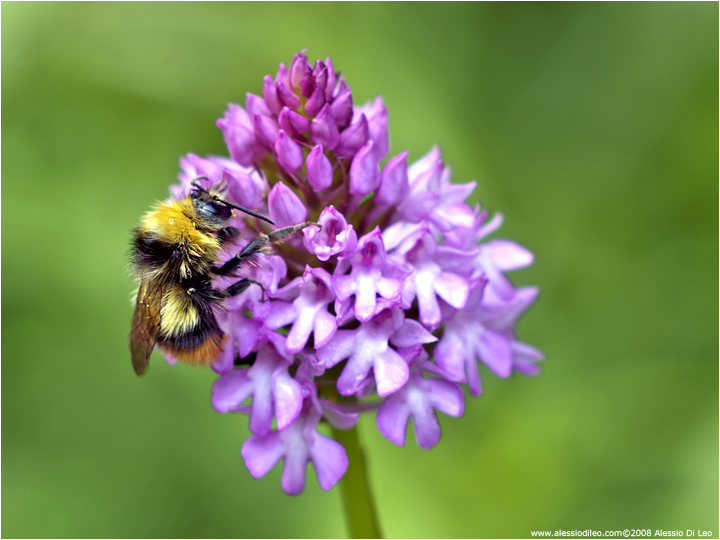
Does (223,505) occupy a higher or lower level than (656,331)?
lower

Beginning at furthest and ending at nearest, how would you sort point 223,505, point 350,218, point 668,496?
point 223,505
point 668,496
point 350,218

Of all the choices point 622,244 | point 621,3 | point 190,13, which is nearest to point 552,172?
point 622,244

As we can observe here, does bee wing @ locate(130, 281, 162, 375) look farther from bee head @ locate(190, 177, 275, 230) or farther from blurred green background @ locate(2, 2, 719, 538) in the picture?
blurred green background @ locate(2, 2, 719, 538)

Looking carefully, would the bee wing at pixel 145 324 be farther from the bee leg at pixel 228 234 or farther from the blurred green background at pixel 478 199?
the blurred green background at pixel 478 199

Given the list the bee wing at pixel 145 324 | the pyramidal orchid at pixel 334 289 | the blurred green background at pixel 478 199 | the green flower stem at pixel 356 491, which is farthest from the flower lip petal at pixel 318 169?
the blurred green background at pixel 478 199

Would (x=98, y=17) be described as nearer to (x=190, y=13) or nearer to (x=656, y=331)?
(x=190, y=13)

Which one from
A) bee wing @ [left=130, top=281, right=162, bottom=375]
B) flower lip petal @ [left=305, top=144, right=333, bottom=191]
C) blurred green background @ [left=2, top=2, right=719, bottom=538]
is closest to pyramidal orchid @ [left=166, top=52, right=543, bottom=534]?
flower lip petal @ [left=305, top=144, right=333, bottom=191]

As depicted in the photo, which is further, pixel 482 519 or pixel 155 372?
pixel 155 372
